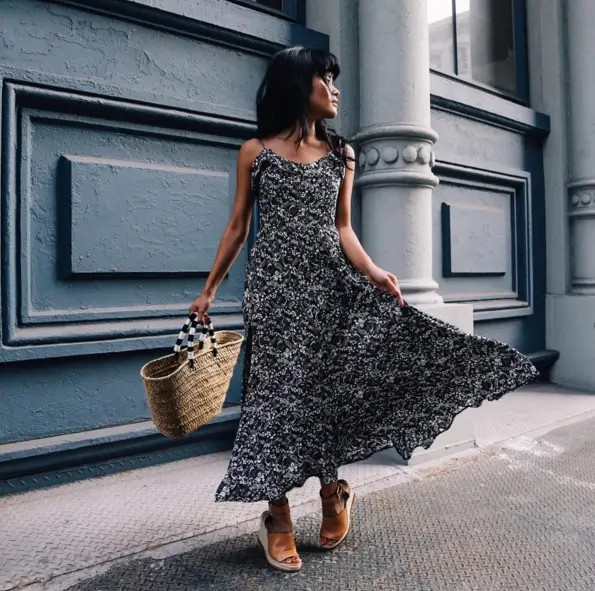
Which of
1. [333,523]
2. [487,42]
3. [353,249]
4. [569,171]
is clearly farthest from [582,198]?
[333,523]

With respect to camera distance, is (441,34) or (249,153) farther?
(441,34)

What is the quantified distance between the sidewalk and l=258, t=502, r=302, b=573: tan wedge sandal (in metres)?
0.05

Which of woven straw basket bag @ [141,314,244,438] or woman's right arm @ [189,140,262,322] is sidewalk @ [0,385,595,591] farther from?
woman's right arm @ [189,140,262,322]

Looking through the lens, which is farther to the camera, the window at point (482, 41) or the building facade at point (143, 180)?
the window at point (482, 41)

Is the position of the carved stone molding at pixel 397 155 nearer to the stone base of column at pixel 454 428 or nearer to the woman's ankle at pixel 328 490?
the stone base of column at pixel 454 428

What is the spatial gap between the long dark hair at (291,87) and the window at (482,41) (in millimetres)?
3080

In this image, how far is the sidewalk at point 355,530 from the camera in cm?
217

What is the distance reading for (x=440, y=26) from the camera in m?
5.33

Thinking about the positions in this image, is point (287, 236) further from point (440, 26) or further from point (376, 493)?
point (440, 26)

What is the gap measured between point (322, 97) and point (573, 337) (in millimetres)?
4387

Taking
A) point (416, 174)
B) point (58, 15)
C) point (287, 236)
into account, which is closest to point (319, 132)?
point (287, 236)

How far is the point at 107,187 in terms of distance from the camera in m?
3.25

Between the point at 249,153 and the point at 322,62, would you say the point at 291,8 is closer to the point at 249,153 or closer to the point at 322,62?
the point at 322,62

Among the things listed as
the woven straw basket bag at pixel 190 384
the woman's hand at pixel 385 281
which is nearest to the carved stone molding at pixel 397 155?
the woman's hand at pixel 385 281
